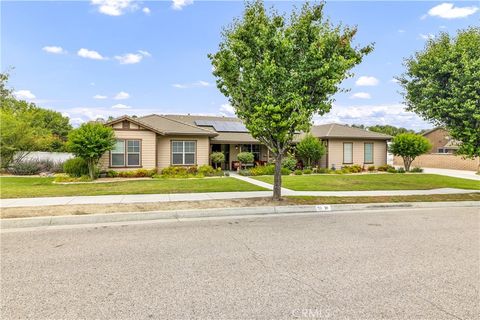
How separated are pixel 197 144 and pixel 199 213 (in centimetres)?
1269

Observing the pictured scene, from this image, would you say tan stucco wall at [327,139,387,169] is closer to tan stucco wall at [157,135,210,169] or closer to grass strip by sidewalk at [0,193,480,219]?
tan stucco wall at [157,135,210,169]

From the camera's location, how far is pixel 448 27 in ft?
45.4

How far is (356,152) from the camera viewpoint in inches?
1007

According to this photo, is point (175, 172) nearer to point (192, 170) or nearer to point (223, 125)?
point (192, 170)

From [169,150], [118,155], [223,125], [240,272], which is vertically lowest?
[240,272]

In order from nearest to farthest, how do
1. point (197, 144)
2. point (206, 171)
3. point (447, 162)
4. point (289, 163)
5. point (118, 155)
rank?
point (118, 155) → point (206, 171) → point (197, 144) → point (289, 163) → point (447, 162)

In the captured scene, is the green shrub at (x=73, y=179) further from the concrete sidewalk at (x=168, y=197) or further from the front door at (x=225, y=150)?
the front door at (x=225, y=150)

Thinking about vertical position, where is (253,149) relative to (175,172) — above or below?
above

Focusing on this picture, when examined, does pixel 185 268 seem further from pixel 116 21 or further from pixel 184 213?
pixel 116 21

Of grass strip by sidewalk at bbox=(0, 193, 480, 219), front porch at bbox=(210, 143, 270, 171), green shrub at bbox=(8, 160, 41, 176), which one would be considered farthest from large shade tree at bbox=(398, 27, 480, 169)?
green shrub at bbox=(8, 160, 41, 176)

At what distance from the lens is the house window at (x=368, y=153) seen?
84.8ft

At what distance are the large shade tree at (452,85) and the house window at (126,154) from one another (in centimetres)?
1612

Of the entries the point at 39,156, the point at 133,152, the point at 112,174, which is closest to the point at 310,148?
the point at 133,152

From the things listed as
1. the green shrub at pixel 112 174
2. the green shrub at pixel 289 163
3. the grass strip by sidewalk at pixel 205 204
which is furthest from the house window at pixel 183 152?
the grass strip by sidewalk at pixel 205 204
